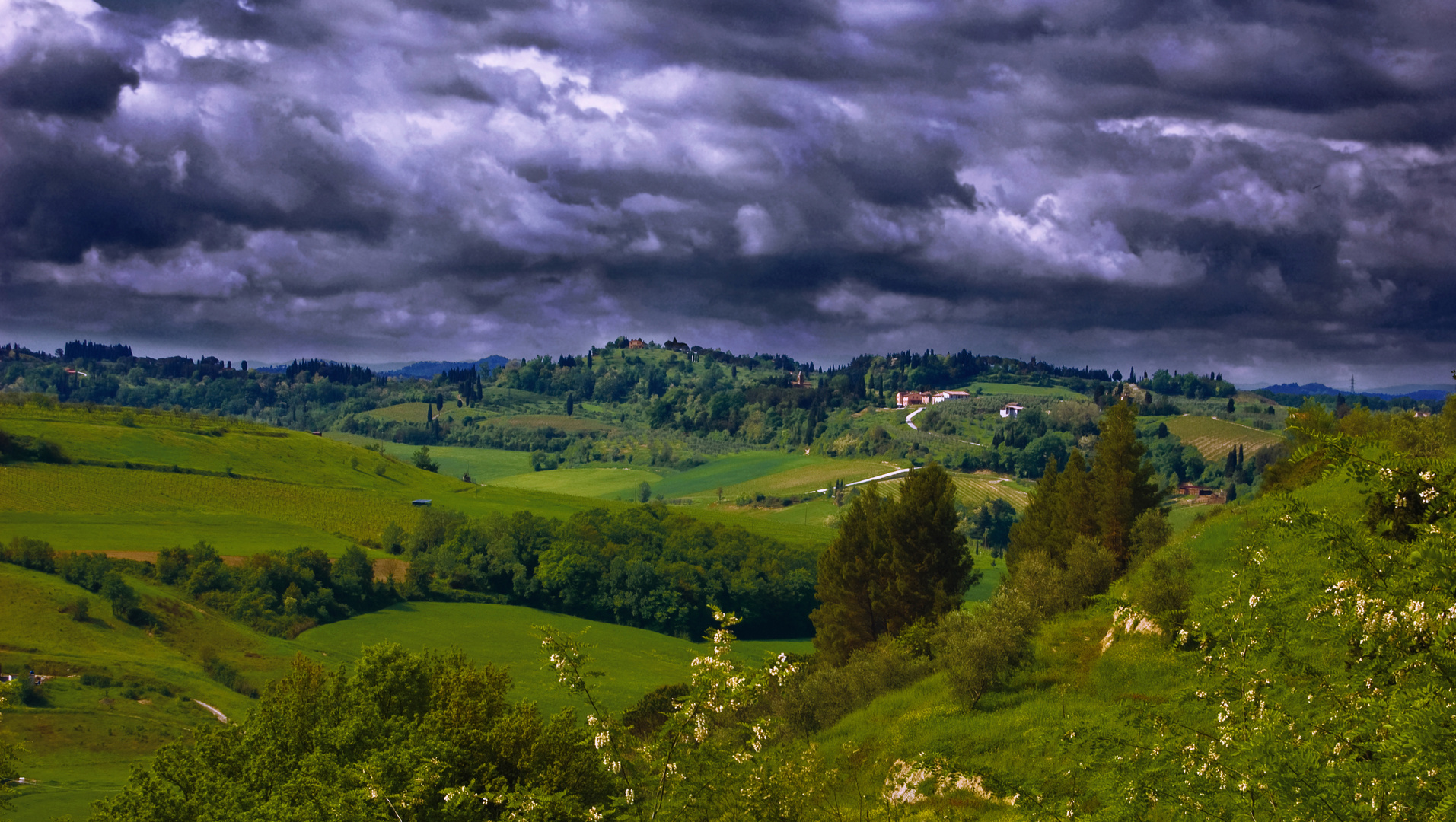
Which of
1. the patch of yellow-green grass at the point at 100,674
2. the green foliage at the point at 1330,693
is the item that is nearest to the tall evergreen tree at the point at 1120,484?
the green foliage at the point at 1330,693

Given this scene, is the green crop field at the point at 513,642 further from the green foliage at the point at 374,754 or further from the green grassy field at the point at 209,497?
the green foliage at the point at 374,754

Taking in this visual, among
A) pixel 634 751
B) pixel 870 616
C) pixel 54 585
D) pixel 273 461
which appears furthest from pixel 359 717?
pixel 273 461

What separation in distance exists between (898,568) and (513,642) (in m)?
65.7

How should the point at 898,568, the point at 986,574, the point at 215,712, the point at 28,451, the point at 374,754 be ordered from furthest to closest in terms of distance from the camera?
the point at 28,451, the point at 986,574, the point at 215,712, the point at 898,568, the point at 374,754

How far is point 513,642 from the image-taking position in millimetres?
110375

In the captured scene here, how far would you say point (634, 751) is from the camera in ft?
43.9

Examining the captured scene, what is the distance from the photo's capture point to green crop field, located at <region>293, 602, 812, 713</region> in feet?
314

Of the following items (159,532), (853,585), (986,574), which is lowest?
(986,574)

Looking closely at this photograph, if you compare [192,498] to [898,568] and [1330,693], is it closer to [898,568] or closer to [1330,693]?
[898,568]

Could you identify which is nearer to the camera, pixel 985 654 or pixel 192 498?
pixel 985 654

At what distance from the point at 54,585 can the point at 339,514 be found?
6071cm

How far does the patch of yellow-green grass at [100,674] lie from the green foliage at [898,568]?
44.8 m

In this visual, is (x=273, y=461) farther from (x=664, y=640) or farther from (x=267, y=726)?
(x=267, y=726)

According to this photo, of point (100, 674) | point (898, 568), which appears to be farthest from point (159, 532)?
point (898, 568)
